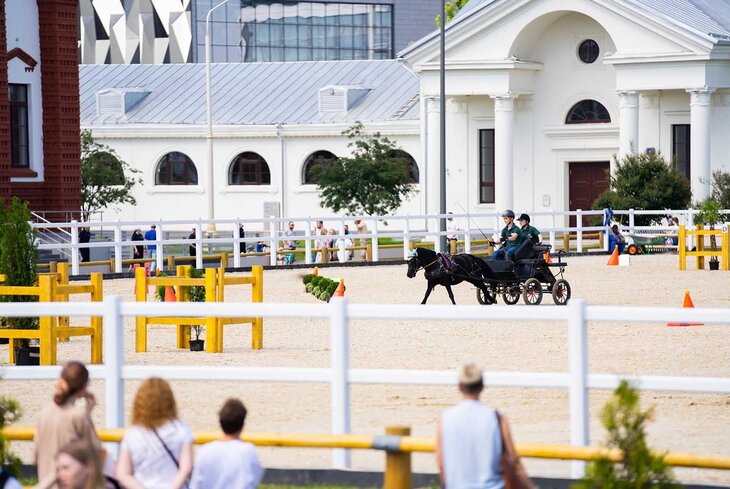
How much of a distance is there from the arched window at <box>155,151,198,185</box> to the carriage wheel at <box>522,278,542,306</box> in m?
44.6

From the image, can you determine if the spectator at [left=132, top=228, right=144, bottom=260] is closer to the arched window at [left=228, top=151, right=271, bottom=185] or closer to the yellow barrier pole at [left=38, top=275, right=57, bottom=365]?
the yellow barrier pole at [left=38, top=275, right=57, bottom=365]

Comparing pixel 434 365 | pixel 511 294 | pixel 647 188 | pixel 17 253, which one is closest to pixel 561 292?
pixel 511 294

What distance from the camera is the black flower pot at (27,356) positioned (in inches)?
691

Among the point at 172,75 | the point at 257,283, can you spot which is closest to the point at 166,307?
the point at 257,283

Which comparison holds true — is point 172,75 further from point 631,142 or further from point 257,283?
point 257,283

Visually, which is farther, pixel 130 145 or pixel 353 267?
pixel 130 145

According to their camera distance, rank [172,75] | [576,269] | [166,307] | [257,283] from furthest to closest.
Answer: [172,75] < [576,269] < [257,283] < [166,307]

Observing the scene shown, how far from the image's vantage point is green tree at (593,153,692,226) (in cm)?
4991

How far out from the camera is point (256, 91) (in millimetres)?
72938

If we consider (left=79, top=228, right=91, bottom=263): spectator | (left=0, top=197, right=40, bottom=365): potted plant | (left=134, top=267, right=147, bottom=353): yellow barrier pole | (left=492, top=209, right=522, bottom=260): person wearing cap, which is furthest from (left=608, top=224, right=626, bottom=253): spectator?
(left=134, top=267, right=147, bottom=353): yellow barrier pole

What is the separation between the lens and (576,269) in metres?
36.8

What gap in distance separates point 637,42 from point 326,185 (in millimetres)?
12349

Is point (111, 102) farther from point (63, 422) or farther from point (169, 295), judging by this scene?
point (63, 422)

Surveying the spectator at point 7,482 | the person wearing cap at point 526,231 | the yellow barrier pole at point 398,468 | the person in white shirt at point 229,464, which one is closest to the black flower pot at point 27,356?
the yellow barrier pole at point 398,468
